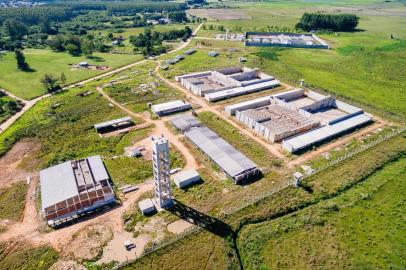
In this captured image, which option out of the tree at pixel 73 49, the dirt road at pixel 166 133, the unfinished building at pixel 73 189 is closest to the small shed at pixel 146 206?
the unfinished building at pixel 73 189

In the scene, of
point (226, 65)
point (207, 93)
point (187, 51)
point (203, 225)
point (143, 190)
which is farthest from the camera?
point (187, 51)

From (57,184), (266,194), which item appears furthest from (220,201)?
(57,184)

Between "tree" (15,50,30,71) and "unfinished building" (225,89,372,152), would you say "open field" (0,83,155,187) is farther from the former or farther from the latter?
"tree" (15,50,30,71)

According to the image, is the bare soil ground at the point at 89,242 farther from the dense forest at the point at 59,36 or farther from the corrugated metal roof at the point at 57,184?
the dense forest at the point at 59,36

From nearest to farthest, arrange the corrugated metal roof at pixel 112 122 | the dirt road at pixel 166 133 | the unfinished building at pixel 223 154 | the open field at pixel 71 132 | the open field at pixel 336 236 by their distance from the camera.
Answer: the open field at pixel 336 236, the unfinished building at pixel 223 154, the dirt road at pixel 166 133, the open field at pixel 71 132, the corrugated metal roof at pixel 112 122

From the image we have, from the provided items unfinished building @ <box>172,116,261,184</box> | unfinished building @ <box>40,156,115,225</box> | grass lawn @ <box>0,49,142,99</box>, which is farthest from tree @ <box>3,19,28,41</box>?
unfinished building @ <box>172,116,261,184</box>

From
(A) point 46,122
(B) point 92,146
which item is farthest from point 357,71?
(A) point 46,122

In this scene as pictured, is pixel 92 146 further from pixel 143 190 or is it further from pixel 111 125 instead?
pixel 143 190
